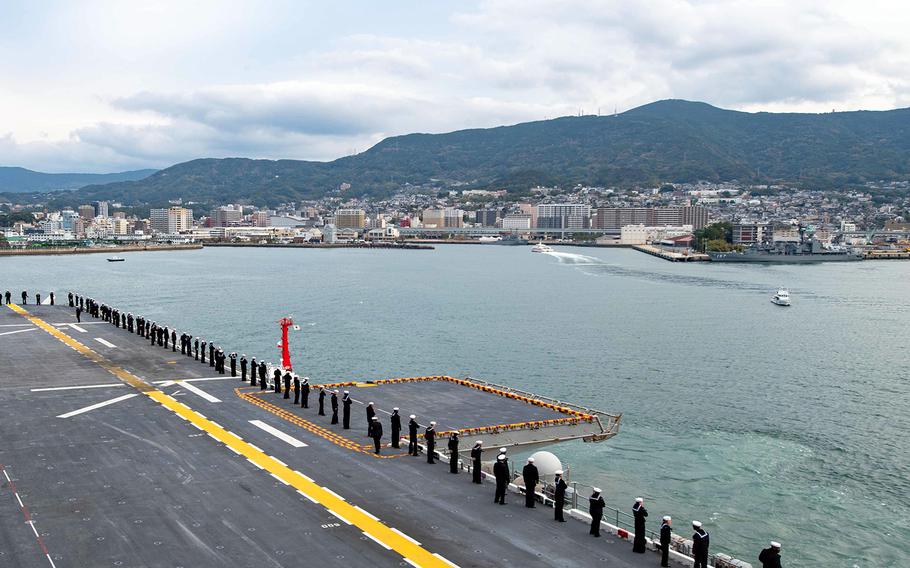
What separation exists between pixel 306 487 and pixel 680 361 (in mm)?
43245

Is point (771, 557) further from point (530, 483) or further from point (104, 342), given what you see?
point (104, 342)

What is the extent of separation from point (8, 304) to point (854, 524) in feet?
231

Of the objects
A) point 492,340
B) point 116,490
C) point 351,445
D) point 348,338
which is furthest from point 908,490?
point 348,338

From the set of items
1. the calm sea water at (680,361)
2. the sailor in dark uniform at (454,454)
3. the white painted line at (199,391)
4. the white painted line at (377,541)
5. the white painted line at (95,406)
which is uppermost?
the sailor in dark uniform at (454,454)

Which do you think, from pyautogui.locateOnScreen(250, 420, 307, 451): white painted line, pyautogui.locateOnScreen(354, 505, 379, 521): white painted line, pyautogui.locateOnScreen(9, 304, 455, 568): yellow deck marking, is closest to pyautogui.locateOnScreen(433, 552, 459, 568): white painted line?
pyautogui.locateOnScreen(9, 304, 455, 568): yellow deck marking

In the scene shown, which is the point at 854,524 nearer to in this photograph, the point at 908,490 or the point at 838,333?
A: the point at 908,490

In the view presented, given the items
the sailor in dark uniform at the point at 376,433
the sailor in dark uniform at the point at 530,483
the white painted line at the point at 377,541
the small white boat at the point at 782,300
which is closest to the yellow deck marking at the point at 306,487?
the white painted line at the point at 377,541

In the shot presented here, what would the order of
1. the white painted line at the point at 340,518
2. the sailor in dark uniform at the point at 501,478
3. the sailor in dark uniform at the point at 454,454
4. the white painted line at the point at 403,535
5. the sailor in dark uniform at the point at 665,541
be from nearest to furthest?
the sailor in dark uniform at the point at 665,541 → the white painted line at the point at 403,535 → the white painted line at the point at 340,518 → the sailor in dark uniform at the point at 501,478 → the sailor in dark uniform at the point at 454,454

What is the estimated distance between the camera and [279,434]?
26875 mm

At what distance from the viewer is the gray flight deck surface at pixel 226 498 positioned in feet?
56.4

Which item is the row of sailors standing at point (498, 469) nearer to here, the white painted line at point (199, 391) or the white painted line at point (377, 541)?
the white painted line at point (199, 391)

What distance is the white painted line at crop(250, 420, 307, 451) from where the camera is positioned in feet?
84.5

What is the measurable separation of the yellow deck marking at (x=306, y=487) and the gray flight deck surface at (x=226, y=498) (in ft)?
0.87

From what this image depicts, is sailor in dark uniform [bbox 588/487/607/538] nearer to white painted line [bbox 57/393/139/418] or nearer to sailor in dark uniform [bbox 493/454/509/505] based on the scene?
sailor in dark uniform [bbox 493/454/509/505]
